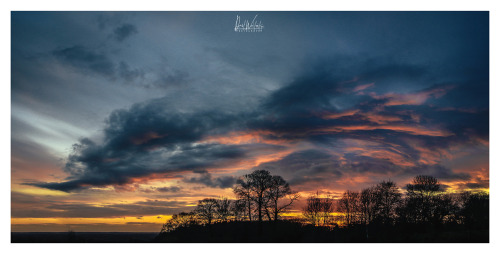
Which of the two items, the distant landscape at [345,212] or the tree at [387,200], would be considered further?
the tree at [387,200]

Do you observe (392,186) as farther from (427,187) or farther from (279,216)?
(279,216)

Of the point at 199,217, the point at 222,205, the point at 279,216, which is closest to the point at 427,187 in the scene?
the point at 279,216

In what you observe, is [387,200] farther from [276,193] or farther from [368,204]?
[276,193]

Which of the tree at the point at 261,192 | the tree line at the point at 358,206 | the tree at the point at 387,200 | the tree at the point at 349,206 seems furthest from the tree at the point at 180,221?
the tree at the point at 387,200

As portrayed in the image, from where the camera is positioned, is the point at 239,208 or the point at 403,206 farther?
the point at 403,206

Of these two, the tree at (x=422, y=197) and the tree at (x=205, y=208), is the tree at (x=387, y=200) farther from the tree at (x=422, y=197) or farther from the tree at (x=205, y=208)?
the tree at (x=205, y=208)

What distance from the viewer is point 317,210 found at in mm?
71375

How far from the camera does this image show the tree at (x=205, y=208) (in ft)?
205

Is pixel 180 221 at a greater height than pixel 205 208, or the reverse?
pixel 205 208

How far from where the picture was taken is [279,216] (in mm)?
55500

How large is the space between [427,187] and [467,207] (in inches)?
287

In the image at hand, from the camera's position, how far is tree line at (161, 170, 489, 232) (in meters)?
55.4

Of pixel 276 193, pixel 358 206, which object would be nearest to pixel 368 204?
pixel 358 206

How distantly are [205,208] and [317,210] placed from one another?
82.3 ft
